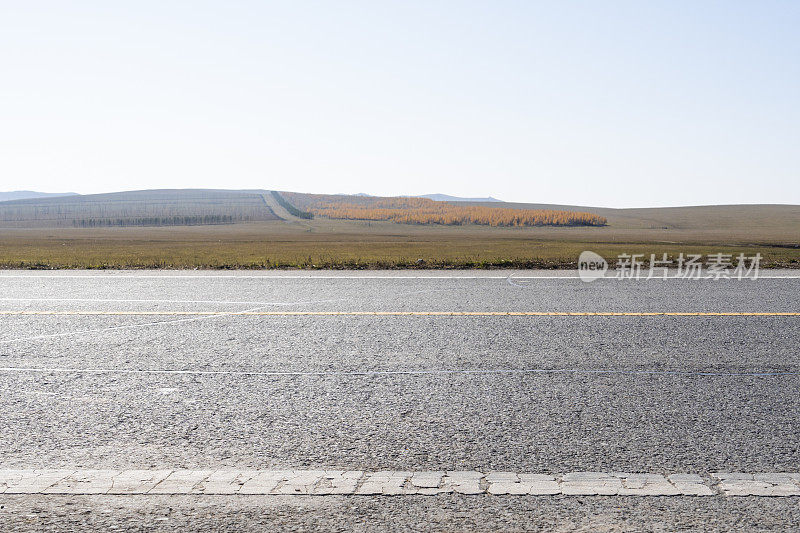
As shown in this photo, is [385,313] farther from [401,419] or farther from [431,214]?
[431,214]

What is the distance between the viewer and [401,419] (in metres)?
4.64

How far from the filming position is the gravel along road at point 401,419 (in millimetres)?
3365

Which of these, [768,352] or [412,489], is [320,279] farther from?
[412,489]

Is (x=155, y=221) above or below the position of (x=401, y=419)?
below

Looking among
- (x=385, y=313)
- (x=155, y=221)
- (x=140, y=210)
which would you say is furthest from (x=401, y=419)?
(x=140, y=210)

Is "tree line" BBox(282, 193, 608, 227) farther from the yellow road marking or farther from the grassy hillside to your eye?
the yellow road marking

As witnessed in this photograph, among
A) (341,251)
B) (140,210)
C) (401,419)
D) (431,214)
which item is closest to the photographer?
(401,419)

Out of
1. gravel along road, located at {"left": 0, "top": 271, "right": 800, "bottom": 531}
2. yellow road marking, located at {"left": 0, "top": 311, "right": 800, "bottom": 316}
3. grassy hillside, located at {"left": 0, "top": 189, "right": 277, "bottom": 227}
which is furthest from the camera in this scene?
grassy hillside, located at {"left": 0, "top": 189, "right": 277, "bottom": 227}

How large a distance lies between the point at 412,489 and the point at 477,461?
53 cm

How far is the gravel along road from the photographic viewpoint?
3.37 metres

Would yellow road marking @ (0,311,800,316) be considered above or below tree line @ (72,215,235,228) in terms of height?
above

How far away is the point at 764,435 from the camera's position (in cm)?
433

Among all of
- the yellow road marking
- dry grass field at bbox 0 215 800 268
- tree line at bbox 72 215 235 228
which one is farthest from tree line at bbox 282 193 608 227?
the yellow road marking

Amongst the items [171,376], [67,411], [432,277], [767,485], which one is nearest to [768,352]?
[767,485]
